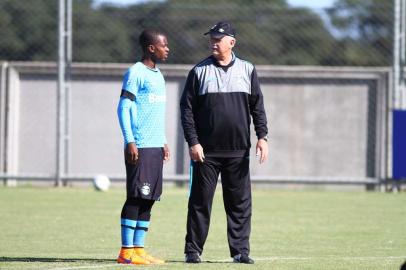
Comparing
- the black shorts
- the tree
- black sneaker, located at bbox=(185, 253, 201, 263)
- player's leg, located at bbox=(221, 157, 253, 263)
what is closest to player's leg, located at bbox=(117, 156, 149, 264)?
the black shorts

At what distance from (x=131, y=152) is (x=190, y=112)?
27.9 inches

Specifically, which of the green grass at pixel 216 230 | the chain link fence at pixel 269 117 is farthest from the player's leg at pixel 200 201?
the chain link fence at pixel 269 117

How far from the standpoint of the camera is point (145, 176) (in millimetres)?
9930

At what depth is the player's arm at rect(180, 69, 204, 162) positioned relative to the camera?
9.99 m

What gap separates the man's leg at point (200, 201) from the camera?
1011 centimetres

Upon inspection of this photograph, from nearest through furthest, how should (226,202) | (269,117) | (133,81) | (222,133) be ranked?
(133,81), (222,133), (226,202), (269,117)

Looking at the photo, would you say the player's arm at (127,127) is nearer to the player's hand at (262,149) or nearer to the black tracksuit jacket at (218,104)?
the black tracksuit jacket at (218,104)

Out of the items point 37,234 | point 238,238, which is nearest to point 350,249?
point 238,238

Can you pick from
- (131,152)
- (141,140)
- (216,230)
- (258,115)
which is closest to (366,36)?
(216,230)

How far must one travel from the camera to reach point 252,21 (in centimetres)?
3719

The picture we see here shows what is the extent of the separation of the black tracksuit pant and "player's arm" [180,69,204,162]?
0.77ft

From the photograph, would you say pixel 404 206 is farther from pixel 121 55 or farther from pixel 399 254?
pixel 121 55

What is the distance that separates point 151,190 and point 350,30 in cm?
2730

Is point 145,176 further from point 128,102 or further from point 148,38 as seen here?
point 148,38
